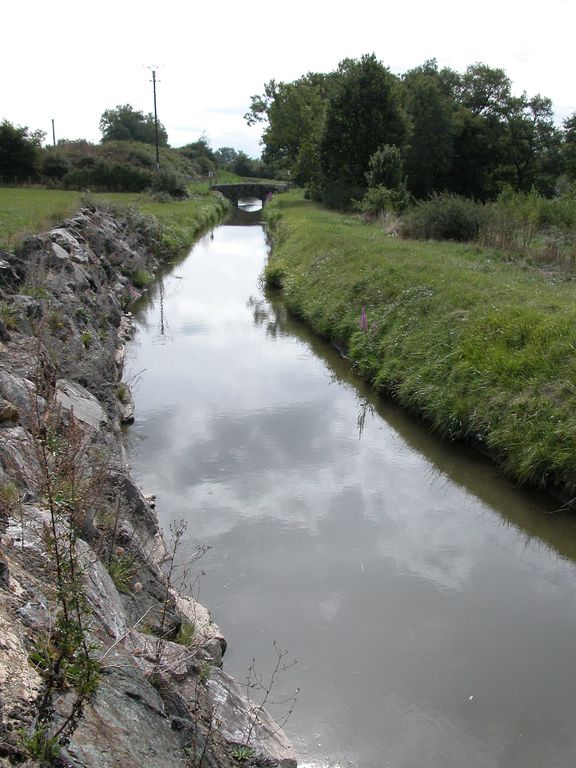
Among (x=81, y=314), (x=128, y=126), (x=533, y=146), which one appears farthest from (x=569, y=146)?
(x=128, y=126)

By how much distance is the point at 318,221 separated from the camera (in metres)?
27.5

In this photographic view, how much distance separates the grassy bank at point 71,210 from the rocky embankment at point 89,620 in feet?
25.6

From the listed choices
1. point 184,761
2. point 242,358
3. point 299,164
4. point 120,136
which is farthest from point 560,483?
point 120,136

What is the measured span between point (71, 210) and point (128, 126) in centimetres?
7456

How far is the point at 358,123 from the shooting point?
36656mm

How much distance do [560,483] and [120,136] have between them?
287ft

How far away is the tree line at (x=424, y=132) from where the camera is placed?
120 feet

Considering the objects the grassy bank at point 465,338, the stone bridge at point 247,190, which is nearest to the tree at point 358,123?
the grassy bank at point 465,338

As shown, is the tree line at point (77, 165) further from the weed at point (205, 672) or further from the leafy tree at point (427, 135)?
the weed at point (205, 672)

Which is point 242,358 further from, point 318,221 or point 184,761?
point 318,221

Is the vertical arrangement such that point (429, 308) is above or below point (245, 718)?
above

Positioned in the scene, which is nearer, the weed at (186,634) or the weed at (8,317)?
the weed at (186,634)

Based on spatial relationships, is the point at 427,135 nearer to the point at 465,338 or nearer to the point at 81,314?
the point at 465,338

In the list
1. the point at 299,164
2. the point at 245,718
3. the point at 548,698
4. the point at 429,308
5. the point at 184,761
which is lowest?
the point at 548,698
